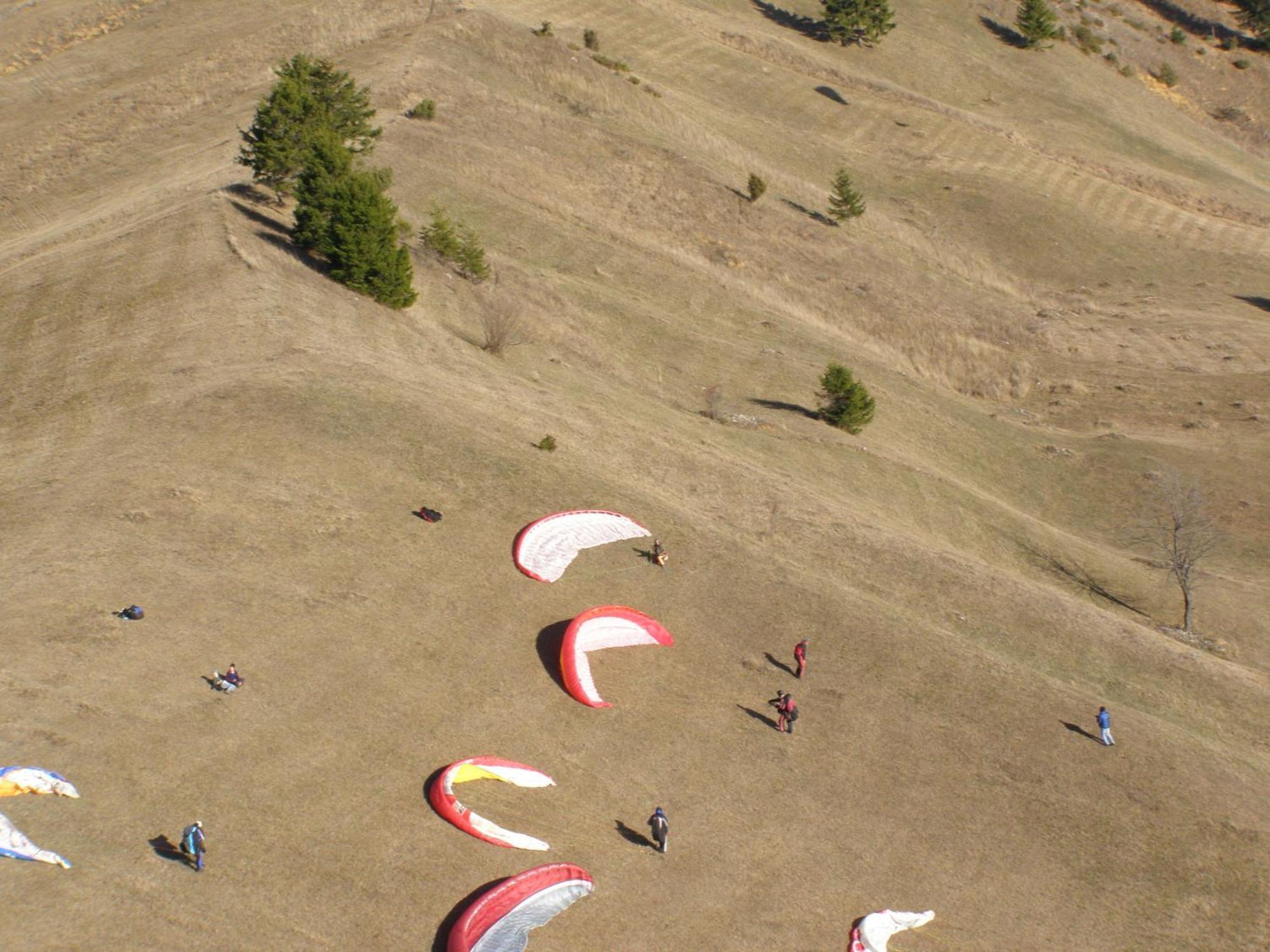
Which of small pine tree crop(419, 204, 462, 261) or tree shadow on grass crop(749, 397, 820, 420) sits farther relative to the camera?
tree shadow on grass crop(749, 397, 820, 420)

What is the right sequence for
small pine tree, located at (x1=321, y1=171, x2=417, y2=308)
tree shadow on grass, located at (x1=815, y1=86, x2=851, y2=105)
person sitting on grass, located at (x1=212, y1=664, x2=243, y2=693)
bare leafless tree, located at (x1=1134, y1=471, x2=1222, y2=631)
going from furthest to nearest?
tree shadow on grass, located at (x1=815, y1=86, x2=851, y2=105) < small pine tree, located at (x1=321, y1=171, x2=417, y2=308) < bare leafless tree, located at (x1=1134, y1=471, x2=1222, y2=631) < person sitting on grass, located at (x1=212, y1=664, x2=243, y2=693)

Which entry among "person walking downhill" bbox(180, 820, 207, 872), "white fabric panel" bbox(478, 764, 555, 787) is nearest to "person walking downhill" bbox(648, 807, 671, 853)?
"white fabric panel" bbox(478, 764, 555, 787)

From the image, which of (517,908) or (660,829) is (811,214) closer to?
(660,829)

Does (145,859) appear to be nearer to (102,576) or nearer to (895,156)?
(102,576)

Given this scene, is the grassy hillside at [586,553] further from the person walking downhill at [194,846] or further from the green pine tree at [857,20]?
the green pine tree at [857,20]

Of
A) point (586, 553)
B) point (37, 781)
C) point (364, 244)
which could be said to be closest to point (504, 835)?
point (37, 781)

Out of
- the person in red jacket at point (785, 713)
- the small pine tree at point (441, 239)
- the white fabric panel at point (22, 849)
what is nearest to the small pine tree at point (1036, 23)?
the small pine tree at point (441, 239)

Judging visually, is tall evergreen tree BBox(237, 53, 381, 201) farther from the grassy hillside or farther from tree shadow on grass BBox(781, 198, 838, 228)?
tree shadow on grass BBox(781, 198, 838, 228)

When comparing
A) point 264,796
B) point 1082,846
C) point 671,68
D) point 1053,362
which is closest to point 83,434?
point 264,796
